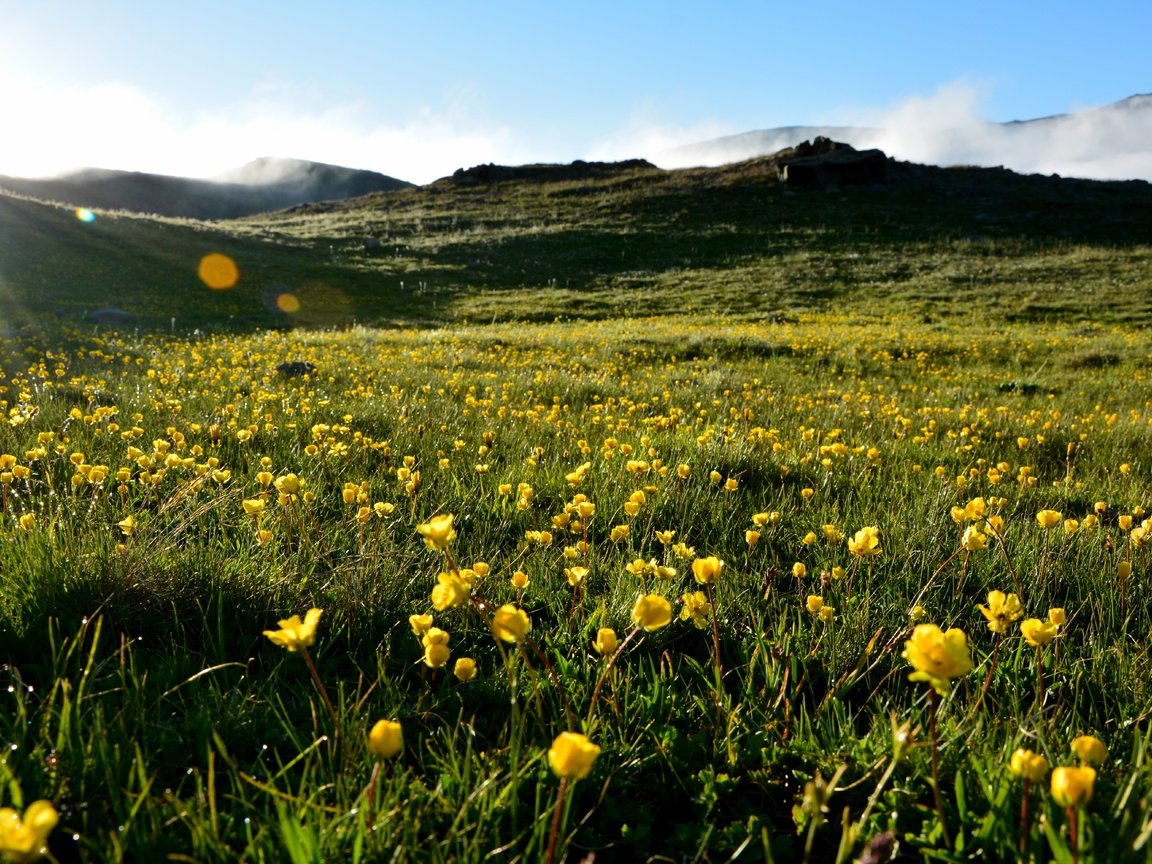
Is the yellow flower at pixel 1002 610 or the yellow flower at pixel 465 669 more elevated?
the yellow flower at pixel 1002 610

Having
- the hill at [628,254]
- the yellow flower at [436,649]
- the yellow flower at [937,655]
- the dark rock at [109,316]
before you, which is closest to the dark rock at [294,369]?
the yellow flower at [436,649]

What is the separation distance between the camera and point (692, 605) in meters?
2.02

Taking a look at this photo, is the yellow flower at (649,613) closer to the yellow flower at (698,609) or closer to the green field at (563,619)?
the green field at (563,619)

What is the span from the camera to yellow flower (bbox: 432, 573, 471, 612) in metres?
1.45

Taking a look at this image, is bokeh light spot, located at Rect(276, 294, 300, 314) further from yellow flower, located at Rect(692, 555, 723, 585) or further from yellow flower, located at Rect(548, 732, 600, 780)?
yellow flower, located at Rect(548, 732, 600, 780)

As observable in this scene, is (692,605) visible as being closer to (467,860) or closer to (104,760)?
(467,860)

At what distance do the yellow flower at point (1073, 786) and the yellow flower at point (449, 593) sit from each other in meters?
1.11

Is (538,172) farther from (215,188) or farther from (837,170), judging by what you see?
(215,188)

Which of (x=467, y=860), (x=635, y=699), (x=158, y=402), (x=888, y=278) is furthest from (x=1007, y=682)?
(x=888, y=278)

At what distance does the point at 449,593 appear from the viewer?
1.51 m

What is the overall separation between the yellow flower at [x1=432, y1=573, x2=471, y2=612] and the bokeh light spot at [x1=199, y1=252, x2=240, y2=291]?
1104 inches

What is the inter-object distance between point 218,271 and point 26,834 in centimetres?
3211

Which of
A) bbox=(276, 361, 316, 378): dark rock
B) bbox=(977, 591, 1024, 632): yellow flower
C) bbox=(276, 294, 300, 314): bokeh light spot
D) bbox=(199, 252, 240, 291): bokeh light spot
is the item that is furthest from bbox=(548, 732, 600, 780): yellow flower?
bbox=(199, 252, 240, 291): bokeh light spot

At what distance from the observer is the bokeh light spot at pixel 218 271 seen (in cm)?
2649
